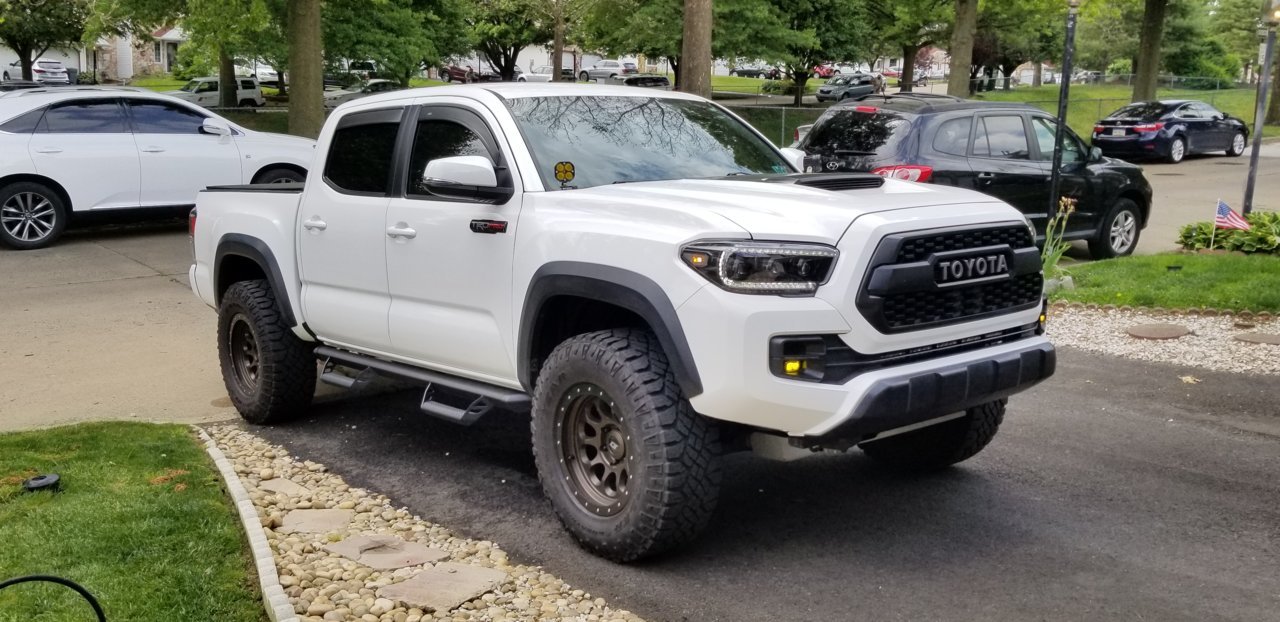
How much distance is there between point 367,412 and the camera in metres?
7.42

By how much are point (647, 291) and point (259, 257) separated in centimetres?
323

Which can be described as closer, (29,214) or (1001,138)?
(1001,138)

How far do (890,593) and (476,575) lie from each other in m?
1.56

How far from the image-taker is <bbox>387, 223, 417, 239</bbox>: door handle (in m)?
5.67

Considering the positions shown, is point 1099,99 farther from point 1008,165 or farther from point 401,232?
point 401,232

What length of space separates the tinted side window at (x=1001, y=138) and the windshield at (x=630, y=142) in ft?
20.1

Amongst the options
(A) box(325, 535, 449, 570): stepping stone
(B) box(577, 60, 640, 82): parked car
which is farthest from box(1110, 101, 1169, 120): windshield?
(B) box(577, 60, 640, 82): parked car

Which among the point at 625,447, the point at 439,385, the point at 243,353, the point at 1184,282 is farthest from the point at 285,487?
the point at 1184,282

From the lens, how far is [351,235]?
6113 mm

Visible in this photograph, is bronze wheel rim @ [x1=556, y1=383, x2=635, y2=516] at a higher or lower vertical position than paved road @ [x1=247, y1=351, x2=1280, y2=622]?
higher

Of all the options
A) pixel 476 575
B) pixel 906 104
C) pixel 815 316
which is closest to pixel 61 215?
pixel 906 104

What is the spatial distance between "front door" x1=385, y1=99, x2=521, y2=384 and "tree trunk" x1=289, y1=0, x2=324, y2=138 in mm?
12783

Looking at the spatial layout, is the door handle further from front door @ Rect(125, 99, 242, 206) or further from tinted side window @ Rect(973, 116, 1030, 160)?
front door @ Rect(125, 99, 242, 206)

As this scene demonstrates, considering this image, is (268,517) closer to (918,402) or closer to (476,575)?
(476,575)
